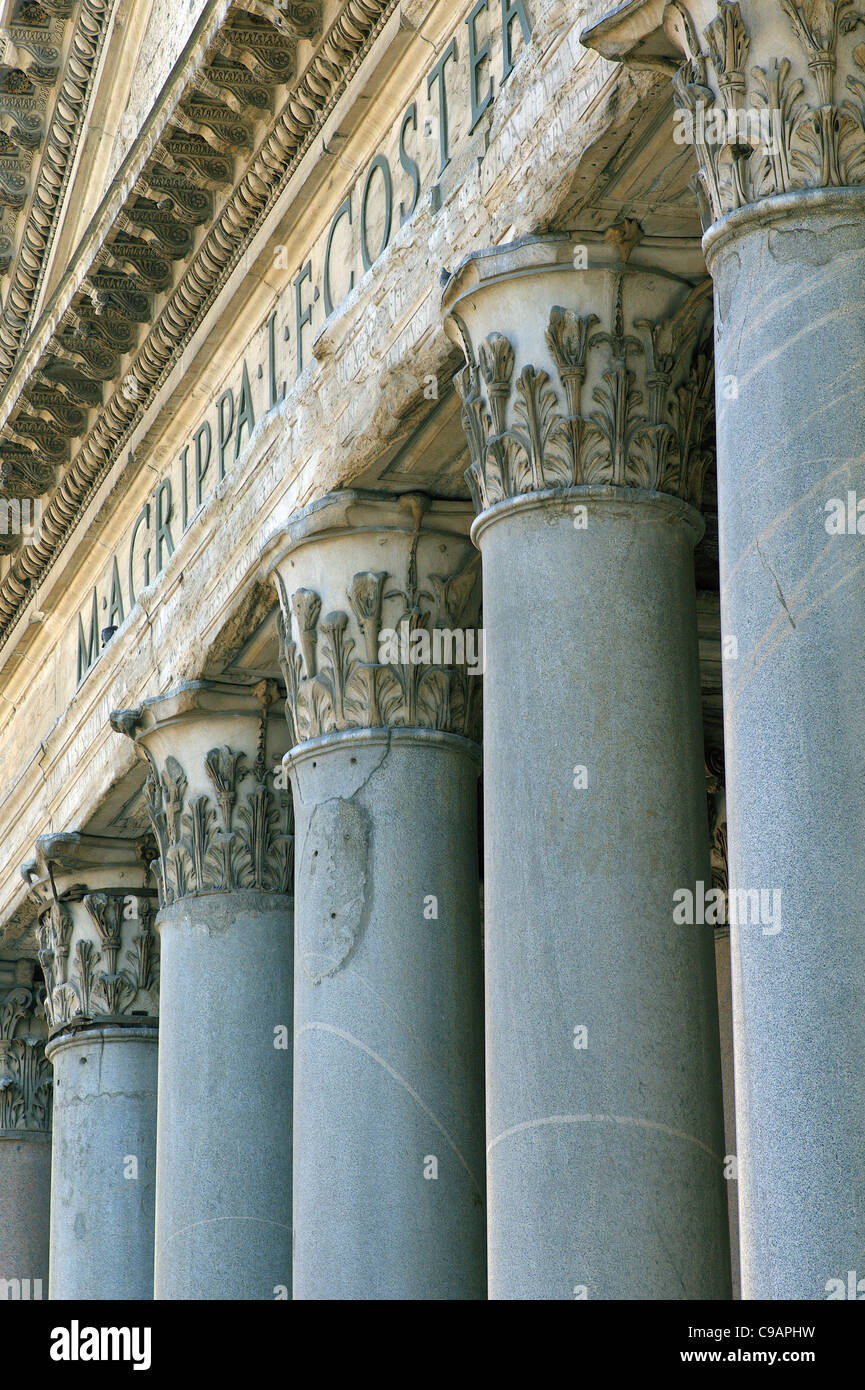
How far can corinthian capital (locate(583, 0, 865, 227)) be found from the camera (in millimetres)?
9742

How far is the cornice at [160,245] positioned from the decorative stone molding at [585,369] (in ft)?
10.4

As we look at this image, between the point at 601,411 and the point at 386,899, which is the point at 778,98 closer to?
the point at 601,411

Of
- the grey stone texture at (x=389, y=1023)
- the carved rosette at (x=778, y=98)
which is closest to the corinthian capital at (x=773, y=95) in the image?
the carved rosette at (x=778, y=98)

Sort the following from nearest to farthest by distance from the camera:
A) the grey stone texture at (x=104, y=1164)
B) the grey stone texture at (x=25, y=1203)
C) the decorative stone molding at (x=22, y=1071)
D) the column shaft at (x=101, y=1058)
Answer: the grey stone texture at (x=104, y=1164)
the column shaft at (x=101, y=1058)
the grey stone texture at (x=25, y=1203)
the decorative stone molding at (x=22, y=1071)

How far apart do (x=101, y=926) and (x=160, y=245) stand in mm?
6883

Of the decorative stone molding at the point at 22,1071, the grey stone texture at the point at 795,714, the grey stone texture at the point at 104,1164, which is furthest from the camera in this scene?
the decorative stone molding at the point at 22,1071

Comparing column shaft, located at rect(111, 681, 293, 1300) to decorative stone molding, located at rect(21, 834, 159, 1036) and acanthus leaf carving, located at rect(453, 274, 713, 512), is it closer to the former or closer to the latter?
decorative stone molding, located at rect(21, 834, 159, 1036)

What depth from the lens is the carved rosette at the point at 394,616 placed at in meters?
15.1

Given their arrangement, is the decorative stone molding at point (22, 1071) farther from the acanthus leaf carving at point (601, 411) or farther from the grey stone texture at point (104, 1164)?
the acanthus leaf carving at point (601, 411)

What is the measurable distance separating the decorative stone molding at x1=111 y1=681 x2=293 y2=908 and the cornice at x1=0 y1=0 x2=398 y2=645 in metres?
2.99

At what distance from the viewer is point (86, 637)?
72.8 ft
